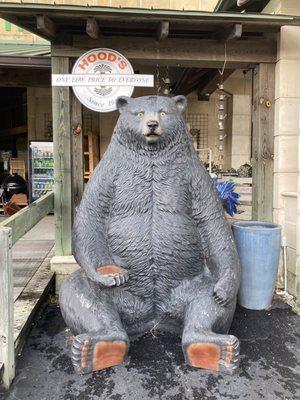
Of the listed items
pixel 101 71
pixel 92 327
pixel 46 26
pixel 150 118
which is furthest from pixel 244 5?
pixel 92 327

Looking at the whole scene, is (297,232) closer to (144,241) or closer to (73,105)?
(144,241)

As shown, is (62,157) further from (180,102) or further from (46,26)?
(180,102)

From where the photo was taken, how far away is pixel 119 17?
296 cm

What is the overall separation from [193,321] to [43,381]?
3.03 feet

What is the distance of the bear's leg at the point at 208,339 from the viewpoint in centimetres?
196

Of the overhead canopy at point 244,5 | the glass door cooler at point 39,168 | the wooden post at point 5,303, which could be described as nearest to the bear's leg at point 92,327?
the wooden post at point 5,303

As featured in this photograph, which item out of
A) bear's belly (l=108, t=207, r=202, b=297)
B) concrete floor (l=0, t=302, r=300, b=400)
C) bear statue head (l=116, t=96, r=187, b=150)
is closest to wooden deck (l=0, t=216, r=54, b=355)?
concrete floor (l=0, t=302, r=300, b=400)

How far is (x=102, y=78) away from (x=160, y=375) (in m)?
2.58

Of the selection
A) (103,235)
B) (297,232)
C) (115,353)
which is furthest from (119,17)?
(115,353)

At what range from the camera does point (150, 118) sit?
6.87ft

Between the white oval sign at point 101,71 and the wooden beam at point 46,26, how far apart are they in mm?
321

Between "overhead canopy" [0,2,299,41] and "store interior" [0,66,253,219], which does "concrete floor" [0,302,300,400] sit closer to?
"overhead canopy" [0,2,299,41]

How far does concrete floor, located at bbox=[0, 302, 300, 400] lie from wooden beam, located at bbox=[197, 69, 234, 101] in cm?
372

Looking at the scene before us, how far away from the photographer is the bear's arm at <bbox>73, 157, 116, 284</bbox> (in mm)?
2205
